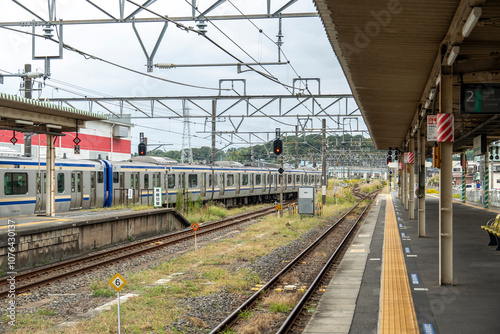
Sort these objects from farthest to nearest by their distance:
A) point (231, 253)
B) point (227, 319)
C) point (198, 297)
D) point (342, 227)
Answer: point (342, 227) < point (231, 253) < point (198, 297) < point (227, 319)

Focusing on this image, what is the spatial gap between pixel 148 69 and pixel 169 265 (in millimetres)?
4871

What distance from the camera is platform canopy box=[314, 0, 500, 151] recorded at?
707cm

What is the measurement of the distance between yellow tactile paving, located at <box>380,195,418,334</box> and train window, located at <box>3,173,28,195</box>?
11843mm

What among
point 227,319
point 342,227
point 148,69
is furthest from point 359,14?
point 342,227

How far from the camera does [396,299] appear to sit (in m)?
8.80

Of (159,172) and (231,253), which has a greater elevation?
(159,172)

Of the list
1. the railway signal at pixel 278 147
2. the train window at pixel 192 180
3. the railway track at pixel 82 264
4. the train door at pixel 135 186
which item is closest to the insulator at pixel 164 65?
the railway track at pixel 82 264

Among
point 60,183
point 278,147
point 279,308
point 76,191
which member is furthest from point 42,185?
point 279,308

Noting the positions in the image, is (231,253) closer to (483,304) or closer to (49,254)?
(49,254)

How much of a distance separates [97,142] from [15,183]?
2874 cm

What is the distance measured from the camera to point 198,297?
9.99 meters

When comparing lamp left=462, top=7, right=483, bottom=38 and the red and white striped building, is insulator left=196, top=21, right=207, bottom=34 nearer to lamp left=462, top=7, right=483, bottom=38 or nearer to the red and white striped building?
lamp left=462, top=7, right=483, bottom=38

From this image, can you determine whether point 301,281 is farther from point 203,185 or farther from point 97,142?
point 97,142

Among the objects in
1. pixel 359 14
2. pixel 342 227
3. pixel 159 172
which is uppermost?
pixel 359 14
